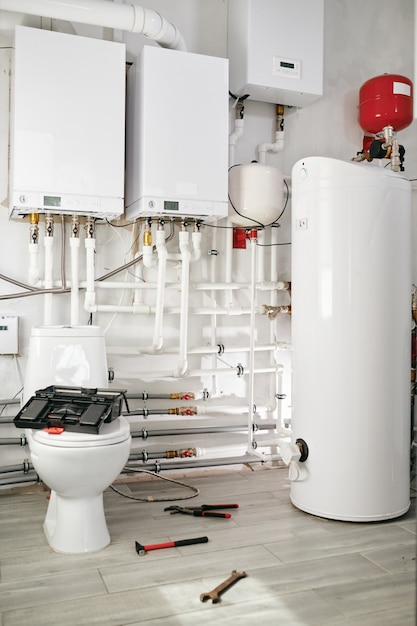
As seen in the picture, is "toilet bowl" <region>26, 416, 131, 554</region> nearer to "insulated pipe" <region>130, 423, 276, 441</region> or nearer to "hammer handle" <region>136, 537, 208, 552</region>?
"hammer handle" <region>136, 537, 208, 552</region>

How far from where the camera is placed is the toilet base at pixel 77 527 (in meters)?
2.10

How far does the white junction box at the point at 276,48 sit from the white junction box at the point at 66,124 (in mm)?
688

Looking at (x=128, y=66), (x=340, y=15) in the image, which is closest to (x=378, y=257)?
(x=128, y=66)

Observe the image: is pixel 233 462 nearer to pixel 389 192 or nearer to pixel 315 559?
pixel 315 559

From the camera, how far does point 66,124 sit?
258cm

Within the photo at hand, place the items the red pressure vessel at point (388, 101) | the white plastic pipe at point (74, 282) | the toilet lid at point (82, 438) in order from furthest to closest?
the red pressure vessel at point (388, 101), the white plastic pipe at point (74, 282), the toilet lid at point (82, 438)

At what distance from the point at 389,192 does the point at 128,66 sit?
1.47 metres

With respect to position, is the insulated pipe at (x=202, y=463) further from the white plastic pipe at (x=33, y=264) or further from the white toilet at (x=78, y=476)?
the white plastic pipe at (x=33, y=264)

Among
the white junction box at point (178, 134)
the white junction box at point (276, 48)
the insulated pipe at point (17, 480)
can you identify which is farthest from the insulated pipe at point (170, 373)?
the white junction box at point (276, 48)

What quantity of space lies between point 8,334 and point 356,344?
1.59 meters

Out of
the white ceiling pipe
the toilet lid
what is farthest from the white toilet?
the white ceiling pipe

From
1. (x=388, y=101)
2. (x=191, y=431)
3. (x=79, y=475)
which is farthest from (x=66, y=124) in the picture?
(x=388, y=101)

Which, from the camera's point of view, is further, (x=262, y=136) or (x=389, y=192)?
(x=262, y=136)

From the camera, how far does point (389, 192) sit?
243 centimetres
